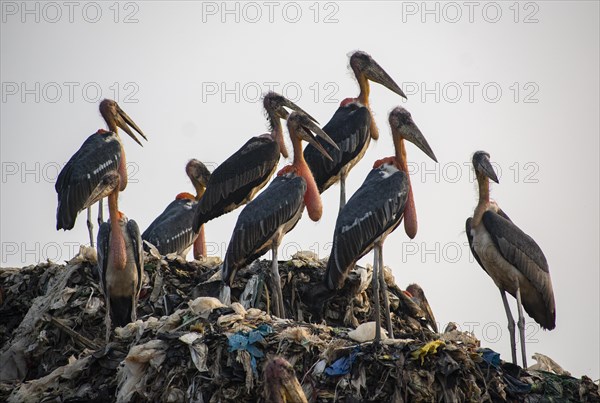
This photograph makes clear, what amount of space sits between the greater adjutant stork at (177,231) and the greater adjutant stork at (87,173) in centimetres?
59

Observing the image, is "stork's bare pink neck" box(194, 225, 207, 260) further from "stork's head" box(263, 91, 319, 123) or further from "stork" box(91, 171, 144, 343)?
"stork" box(91, 171, 144, 343)

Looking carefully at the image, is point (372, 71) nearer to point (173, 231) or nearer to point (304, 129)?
point (304, 129)

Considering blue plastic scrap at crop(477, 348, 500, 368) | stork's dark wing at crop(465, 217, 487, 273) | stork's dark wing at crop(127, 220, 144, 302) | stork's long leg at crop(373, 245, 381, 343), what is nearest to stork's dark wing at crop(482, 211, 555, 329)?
stork's dark wing at crop(465, 217, 487, 273)

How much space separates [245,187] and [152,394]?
10.0 feet

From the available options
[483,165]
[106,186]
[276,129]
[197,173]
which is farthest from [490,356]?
[197,173]

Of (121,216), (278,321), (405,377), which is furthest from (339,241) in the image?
(121,216)

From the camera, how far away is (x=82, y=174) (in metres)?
12.3

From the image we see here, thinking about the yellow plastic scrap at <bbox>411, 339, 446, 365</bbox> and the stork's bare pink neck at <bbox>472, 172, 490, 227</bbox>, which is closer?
the yellow plastic scrap at <bbox>411, 339, 446, 365</bbox>

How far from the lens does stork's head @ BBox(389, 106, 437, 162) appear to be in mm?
10727

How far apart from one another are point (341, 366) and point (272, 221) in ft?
6.36

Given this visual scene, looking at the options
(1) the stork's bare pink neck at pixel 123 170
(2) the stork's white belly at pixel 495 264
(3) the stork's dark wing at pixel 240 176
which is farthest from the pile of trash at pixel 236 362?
(1) the stork's bare pink neck at pixel 123 170

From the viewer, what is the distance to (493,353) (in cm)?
927

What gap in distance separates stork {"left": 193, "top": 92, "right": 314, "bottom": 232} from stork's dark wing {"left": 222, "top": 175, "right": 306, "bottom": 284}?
0.88 metres

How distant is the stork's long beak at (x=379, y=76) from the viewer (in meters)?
12.6
